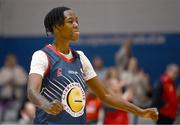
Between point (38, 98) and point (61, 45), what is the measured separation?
61 centimetres

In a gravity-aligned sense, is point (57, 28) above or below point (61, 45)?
above

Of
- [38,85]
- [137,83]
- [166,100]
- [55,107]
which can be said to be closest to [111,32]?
[137,83]

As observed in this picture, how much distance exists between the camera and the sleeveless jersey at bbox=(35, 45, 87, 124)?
4.12m

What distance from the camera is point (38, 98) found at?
12.4 feet

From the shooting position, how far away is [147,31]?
44.1ft

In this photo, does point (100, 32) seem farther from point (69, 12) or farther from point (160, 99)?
point (69, 12)

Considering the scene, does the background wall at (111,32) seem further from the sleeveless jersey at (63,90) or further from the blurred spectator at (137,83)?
the sleeveless jersey at (63,90)

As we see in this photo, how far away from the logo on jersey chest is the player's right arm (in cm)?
23

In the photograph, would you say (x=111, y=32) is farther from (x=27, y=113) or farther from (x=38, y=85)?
(x=38, y=85)

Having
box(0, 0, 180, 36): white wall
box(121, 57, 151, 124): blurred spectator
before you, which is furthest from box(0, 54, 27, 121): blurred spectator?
box(121, 57, 151, 124): blurred spectator

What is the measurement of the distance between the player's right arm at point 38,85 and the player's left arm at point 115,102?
53cm

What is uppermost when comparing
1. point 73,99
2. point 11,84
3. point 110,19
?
point 73,99

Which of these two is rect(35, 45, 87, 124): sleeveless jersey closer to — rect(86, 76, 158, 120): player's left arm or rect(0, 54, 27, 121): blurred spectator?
rect(86, 76, 158, 120): player's left arm

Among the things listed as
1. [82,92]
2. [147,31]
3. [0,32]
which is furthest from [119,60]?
[82,92]
